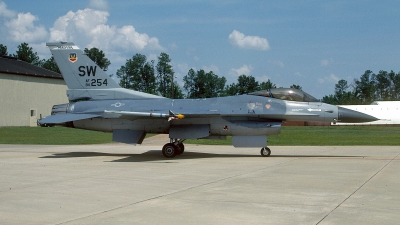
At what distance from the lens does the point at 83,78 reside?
1791 centimetres

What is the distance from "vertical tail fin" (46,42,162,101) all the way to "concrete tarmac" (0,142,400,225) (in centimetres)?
412

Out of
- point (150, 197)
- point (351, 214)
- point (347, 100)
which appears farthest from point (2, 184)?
point (347, 100)

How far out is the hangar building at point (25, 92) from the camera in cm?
5444

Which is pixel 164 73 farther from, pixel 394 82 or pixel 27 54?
pixel 394 82

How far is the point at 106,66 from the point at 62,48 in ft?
296

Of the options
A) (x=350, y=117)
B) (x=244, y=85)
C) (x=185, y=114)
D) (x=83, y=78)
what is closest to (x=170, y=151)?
(x=185, y=114)

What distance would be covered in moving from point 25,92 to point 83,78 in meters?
42.7

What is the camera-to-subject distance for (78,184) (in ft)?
33.2

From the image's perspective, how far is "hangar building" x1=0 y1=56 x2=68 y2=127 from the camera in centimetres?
5444

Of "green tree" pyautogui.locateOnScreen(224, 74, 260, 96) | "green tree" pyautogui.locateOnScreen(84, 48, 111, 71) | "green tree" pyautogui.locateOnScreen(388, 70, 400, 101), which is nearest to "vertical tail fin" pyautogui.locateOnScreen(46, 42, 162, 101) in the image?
"green tree" pyautogui.locateOnScreen(224, 74, 260, 96)

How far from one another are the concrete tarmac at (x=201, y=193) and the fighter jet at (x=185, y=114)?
2207mm

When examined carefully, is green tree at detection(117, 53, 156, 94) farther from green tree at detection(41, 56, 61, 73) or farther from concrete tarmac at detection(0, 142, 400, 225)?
concrete tarmac at detection(0, 142, 400, 225)

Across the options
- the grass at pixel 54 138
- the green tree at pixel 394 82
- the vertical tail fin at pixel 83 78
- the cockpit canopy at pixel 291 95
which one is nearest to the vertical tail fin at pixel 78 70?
the vertical tail fin at pixel 83 78

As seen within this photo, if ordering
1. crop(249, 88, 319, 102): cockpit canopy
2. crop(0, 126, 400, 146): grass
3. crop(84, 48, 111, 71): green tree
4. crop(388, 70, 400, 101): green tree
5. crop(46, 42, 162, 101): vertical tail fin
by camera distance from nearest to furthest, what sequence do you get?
crop(249, 88, 319, 102): cockpit canopy → crop(46, 42, 162, 101): vertical tail fin → crop(0, 126, 400, 146): grass → crop(84, 48, 111, 71): green tree → crop(388, 70, 400, 101): green tree
